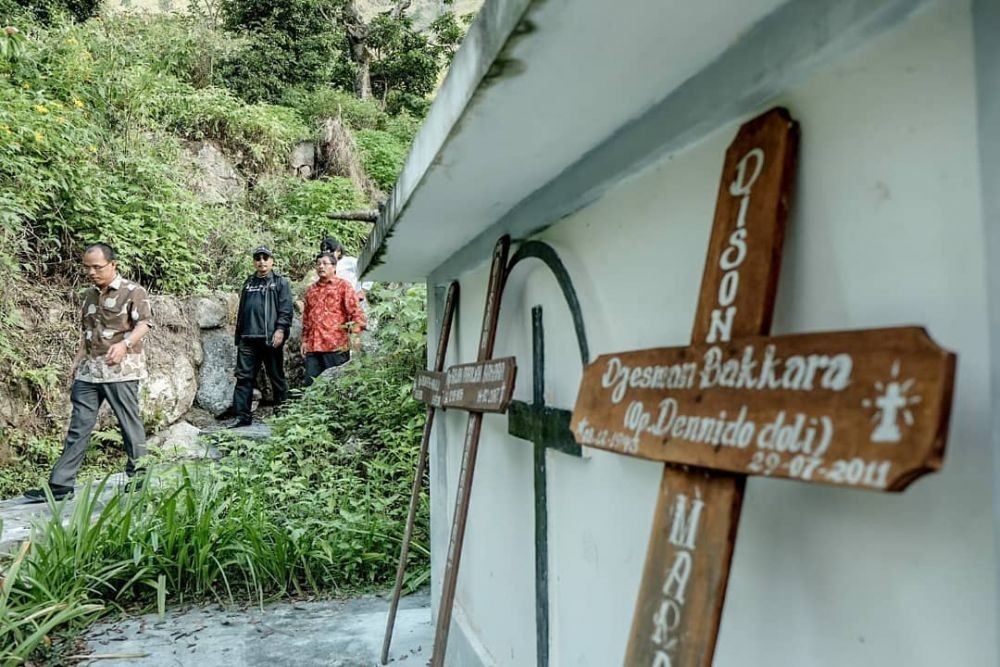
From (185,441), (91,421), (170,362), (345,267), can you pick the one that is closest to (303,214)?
(345,267)

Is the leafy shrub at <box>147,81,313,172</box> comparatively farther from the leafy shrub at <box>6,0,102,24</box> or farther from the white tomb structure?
the white tomb structure

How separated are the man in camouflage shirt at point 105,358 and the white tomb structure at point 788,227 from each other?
3797 millimetres

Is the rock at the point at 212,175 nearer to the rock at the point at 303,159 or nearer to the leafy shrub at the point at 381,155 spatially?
the rock at the point at 303,159

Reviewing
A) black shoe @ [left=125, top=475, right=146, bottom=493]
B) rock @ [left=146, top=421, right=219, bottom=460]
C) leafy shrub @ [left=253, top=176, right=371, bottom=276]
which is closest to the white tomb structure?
black shoe @ [left=125, top=475, right=146, bottom=493]

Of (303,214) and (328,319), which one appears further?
(303,214)

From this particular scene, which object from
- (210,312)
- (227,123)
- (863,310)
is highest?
(227,123)

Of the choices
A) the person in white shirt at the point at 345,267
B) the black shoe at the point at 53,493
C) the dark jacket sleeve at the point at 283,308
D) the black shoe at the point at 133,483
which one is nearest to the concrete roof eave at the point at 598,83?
the black shoe at the point at 133,483

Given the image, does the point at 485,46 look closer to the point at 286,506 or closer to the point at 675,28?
the point at 675,28

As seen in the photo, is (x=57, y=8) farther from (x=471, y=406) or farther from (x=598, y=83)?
(x=598, y=83)

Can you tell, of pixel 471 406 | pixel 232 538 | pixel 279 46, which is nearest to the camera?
pixel 471 406

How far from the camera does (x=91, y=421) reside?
467cm

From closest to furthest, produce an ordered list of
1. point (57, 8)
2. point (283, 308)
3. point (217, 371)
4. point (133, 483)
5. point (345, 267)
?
point (133, 483), point (283, 308), point (345, 267), point (217, 371), point (57, 8)

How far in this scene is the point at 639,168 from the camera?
1.26 m

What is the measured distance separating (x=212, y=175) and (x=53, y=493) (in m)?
6.17
